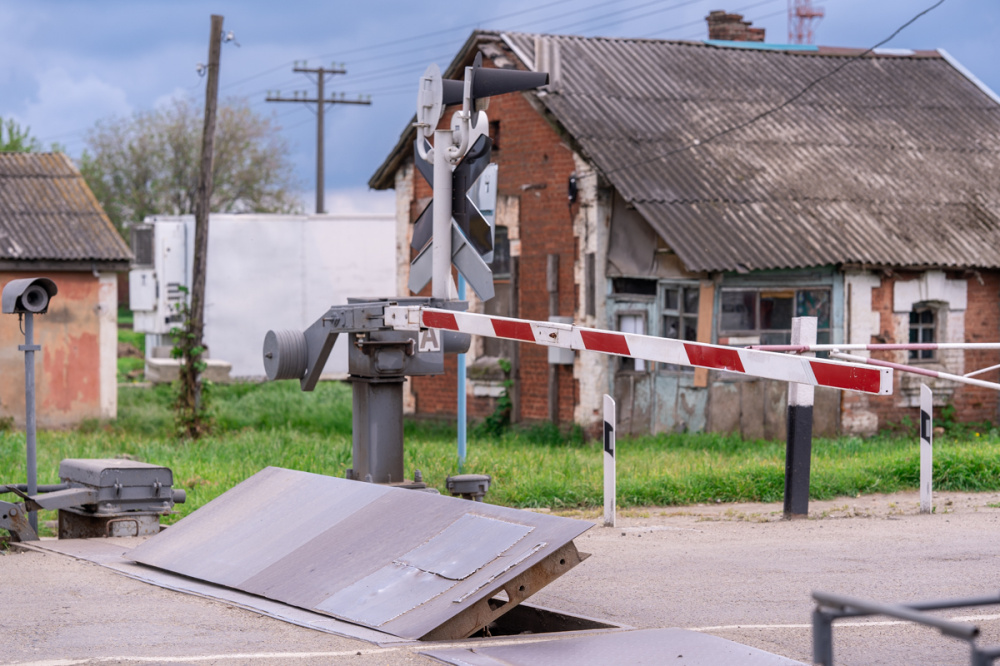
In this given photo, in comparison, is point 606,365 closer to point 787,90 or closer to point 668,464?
point 668,464

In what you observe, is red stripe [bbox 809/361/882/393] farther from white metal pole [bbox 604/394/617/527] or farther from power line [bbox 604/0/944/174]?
power line [bbox 604/0/944/174]

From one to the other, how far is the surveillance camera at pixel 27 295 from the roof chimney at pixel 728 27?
17.4m

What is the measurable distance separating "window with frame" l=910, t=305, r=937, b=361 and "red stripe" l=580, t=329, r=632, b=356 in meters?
13.6

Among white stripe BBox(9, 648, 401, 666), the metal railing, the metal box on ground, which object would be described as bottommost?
white stripe BBox(9, 648, 401, 666)

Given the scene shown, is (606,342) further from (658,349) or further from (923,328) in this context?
(923,328)

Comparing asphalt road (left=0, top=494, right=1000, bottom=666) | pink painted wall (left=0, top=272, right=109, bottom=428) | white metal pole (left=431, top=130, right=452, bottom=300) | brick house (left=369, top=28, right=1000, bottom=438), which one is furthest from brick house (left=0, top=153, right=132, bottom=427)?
white metal pole (left=431, top=130, right=452, bottom=300)

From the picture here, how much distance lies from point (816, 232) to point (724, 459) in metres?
4.88

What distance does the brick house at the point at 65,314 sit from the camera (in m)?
21.2

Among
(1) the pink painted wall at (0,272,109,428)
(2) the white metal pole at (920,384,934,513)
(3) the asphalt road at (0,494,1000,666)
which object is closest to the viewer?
(3) the asphalt road at (0,494,1000,666)

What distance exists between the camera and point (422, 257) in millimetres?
8242

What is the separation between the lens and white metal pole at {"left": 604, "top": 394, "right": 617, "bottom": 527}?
1053 cm

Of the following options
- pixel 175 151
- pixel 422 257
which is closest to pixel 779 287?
pixel 422 257

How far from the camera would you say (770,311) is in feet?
60.0

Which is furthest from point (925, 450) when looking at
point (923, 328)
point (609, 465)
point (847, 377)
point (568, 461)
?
point (923, 328)
